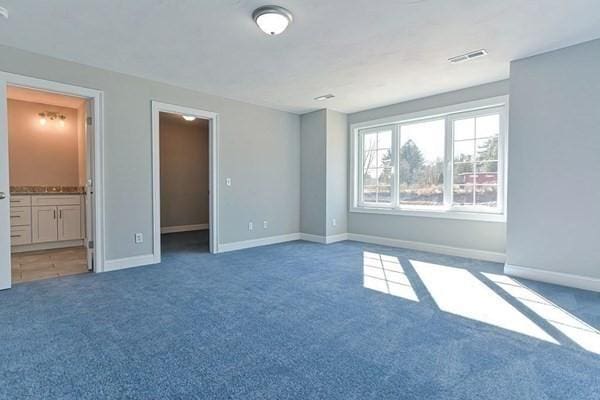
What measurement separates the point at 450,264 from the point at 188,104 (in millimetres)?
4271

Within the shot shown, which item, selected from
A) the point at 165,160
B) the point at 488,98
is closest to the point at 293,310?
the point at 488,98

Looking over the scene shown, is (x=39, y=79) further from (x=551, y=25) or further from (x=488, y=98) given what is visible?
(x=488, y=98)

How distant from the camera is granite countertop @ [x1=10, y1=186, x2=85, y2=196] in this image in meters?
Answer: 4.92

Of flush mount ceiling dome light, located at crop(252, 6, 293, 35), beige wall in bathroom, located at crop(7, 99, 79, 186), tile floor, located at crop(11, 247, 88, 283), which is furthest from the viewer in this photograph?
beige wall in bathroom, located at crop(7, 99, 79, 186)

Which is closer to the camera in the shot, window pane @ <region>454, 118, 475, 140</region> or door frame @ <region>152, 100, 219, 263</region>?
door frame @ <region>152, 100, 219, 263</region>

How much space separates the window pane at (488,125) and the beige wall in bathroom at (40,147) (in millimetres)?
6738

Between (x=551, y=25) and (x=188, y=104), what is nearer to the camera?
(x=551, y=25)

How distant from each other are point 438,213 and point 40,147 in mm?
6729

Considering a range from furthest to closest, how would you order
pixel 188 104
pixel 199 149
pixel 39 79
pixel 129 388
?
pixel 199 149 → pixel 188 104 → pixel 39 79 → pixel 129 388

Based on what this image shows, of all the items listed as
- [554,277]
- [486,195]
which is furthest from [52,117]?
[554,277]

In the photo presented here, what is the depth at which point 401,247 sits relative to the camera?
17.4ft

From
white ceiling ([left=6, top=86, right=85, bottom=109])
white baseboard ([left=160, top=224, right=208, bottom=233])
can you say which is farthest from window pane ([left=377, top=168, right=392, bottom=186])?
white ceiling ([left=6, top=86, right=85, bottom=109])

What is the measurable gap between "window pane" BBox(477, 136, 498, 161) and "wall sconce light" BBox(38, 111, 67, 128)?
22.5 ft

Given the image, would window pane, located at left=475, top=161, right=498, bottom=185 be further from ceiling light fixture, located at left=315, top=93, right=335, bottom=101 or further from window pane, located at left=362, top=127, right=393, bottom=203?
ceiling light fixture, located at left=315, top=93, right=335, bottom=101
